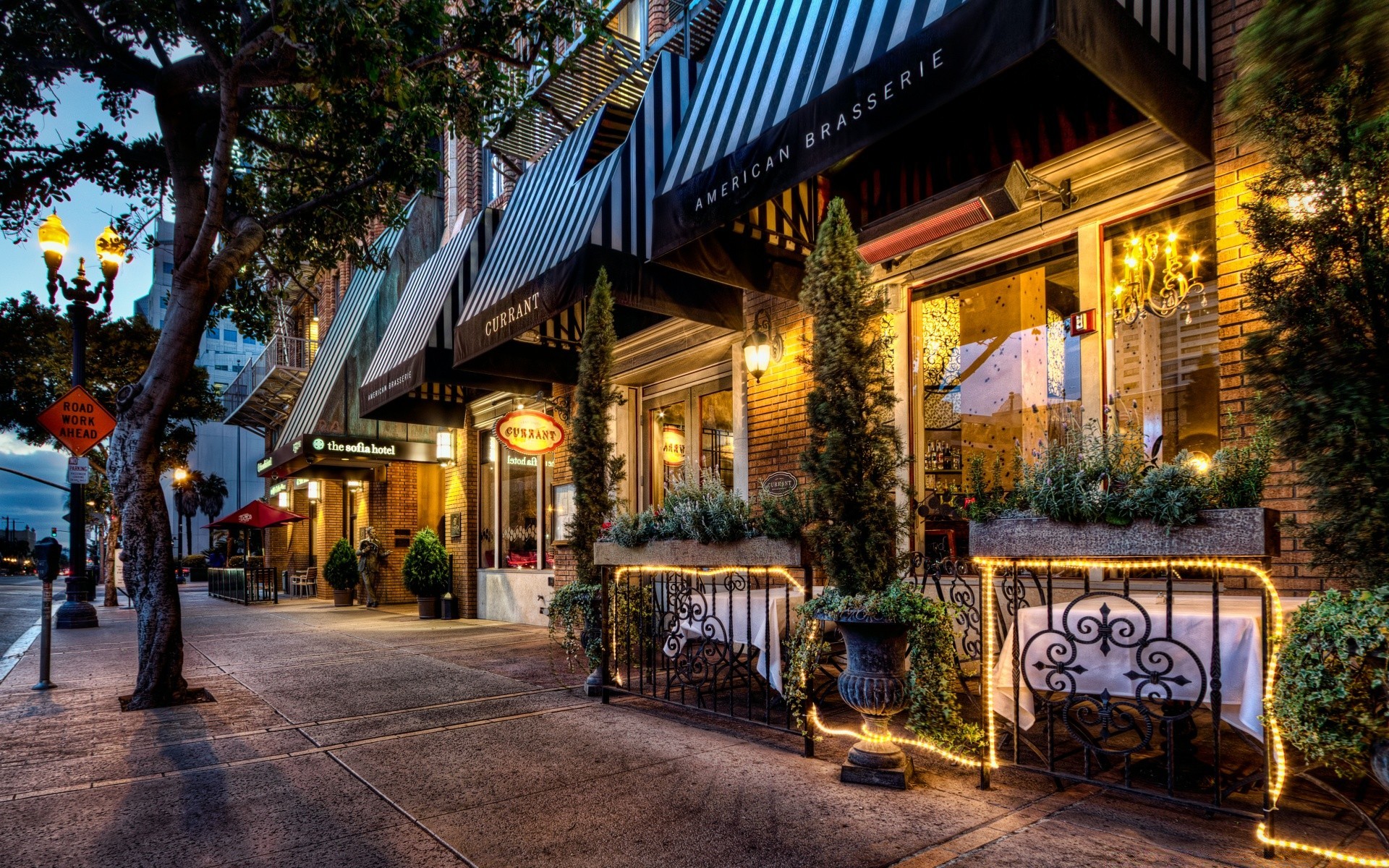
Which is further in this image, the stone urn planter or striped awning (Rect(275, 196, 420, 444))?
striped awning (Rect(275, 196, 420, 444))

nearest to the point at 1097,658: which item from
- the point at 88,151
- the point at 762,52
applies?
the point at 762,52

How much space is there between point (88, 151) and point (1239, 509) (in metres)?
11.1

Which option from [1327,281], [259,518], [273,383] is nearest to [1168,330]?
[1327,281]

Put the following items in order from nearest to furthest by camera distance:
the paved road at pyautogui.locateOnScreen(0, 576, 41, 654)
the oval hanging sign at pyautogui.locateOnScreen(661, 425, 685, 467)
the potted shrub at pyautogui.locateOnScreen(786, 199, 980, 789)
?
the potted shrub at pyautogui.locateOnScreen(786, 199, 980, 789) < the oval hanging sign at pyautogui.locateOnScreen(661, 425, 685, 467) < the paved road at pyautogui.locateOnScreen(0, 576, 41, 654)

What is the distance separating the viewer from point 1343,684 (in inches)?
100

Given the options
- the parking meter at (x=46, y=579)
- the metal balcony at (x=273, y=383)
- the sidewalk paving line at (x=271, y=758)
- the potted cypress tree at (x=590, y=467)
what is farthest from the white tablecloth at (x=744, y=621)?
the metal balcony at (x=273, y=383)

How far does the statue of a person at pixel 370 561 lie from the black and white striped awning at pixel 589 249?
27.5 ft

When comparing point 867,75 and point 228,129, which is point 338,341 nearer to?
point 228,129

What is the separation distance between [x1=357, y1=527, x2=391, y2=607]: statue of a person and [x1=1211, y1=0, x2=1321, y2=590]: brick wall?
15.9 meters

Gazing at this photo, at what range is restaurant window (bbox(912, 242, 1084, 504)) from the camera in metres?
6.50

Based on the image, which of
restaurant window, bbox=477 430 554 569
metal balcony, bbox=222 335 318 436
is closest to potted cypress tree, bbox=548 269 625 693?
restaurant window, bbox=477 430 554 569

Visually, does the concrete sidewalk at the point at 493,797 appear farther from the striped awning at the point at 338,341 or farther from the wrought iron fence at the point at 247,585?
the wrought iron fence at the point at 247,585

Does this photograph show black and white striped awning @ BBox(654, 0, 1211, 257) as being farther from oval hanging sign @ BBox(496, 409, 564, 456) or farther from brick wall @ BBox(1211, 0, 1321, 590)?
oval hanging sign @ BBox(496, 409, 564, 456)

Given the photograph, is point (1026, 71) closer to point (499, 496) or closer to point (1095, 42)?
point (1095, 42)
